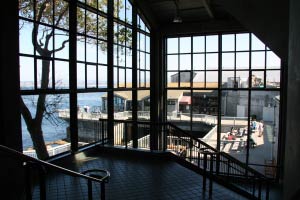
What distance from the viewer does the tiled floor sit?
15.9 feet

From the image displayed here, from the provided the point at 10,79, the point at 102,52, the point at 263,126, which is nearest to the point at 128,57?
the point at 102,52

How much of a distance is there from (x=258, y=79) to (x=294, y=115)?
29.0 ft

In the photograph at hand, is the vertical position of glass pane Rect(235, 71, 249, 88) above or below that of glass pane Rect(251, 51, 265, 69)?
below

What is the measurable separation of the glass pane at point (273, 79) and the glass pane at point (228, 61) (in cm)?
130

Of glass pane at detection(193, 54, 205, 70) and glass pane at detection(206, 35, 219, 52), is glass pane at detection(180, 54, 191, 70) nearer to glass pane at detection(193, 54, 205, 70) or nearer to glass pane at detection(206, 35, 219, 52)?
glass pane at detection(193, 54, 205, 70)

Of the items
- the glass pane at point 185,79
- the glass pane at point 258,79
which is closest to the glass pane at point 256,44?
the glass pane at point 258,79

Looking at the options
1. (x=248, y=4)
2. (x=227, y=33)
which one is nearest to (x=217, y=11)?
(x=227, y=33)

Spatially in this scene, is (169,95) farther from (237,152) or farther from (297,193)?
(297,193)

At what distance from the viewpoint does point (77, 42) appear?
6.87 metres

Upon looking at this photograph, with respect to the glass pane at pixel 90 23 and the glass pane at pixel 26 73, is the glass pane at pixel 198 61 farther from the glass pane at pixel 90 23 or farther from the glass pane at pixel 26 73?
the glass pane at pixel 26 73

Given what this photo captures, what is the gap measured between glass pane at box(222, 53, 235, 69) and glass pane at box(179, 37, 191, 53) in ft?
4.68

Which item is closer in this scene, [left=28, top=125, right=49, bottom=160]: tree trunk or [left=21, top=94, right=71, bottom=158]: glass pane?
[left=21, top=94, right=71, bottom=158]: glass pane

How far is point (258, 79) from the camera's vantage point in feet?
33.0

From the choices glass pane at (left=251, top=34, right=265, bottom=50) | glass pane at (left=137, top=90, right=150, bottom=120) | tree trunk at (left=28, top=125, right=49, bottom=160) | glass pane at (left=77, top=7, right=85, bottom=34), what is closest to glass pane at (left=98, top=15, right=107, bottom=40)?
glass pane at (left=77, top=7, right=85, bottom=34)
